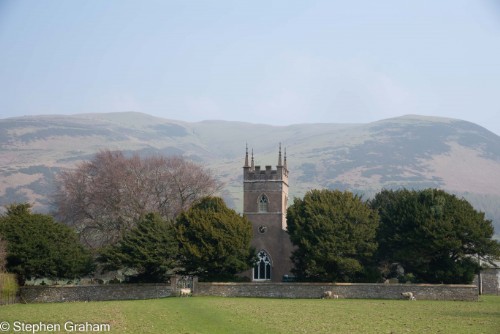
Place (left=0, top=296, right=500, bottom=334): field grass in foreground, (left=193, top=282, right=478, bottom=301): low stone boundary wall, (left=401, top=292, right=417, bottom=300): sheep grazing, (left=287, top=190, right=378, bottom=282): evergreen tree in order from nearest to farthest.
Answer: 1. (left=0, top=296, right=500, bottom=334): field grass in foreground
2. (left=401, top=292, right=417, bottom=300): sheep grazing
3. (left=193, top=282, right=478, bottom=301): low stone boundary wall
4. (left=287, top=190, right=378, bottom=282): evergreen tree

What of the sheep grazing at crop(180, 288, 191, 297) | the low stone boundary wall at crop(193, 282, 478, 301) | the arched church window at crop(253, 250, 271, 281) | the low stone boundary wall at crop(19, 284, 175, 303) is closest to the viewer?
the low stone boundary wall at crop(193, 282, 478, 301)

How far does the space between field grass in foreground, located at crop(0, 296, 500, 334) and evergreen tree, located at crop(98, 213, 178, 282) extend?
12.3 m

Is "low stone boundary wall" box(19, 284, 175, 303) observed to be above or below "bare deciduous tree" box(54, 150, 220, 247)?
below

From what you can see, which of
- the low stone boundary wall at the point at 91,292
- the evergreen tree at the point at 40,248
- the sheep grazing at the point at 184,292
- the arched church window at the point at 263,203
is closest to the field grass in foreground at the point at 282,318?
the sheep grazing at the point at 184,292

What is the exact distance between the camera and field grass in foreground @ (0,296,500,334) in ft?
84.0

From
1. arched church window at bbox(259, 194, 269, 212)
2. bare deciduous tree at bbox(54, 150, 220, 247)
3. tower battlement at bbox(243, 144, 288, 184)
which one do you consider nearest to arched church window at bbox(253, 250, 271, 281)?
arched church window at bbox(259, 194, 269, 212)

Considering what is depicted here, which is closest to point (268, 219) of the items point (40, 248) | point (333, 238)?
point (333, 238)

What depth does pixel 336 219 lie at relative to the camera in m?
55.0

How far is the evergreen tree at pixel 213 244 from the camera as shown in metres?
53.3

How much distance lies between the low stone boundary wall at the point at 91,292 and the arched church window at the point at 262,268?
40.4 feet

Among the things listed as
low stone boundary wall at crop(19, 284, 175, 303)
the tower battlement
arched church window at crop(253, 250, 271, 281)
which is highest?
the tower battlement

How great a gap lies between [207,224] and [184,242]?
2200mm

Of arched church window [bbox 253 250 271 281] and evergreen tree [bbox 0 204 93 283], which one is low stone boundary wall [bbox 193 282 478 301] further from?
arched church window [bbox 253 250 271 281]

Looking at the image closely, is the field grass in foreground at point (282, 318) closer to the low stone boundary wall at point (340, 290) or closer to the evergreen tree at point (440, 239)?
the low stone boundary wall at point (340, 290)
